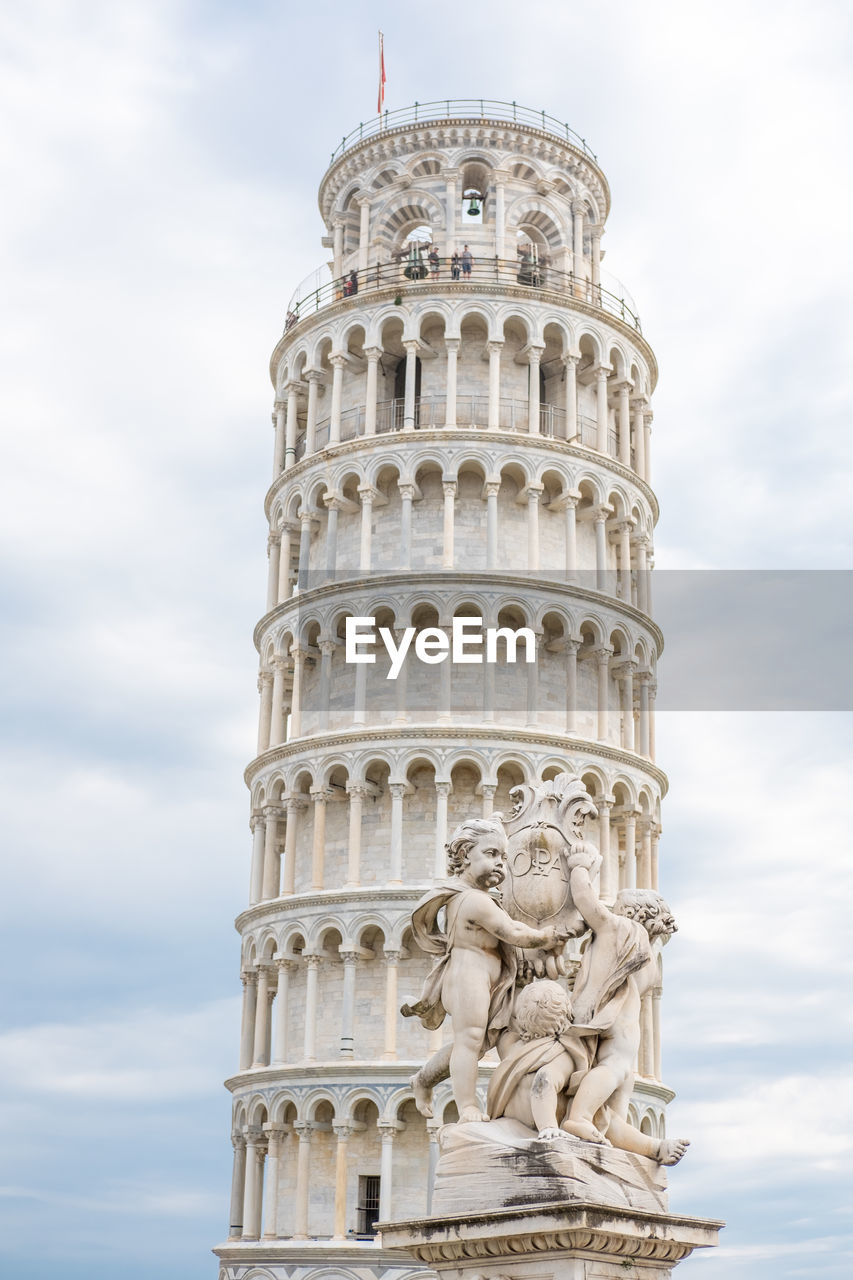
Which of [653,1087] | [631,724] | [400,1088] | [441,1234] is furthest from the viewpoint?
[631,724]

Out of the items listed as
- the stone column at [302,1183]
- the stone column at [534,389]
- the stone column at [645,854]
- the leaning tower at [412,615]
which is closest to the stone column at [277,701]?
the leaning tower at [412,615]

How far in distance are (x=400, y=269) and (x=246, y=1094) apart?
96.4 ft

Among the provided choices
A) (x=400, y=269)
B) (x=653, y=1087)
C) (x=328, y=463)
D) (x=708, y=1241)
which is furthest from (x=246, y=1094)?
(x=708, y=1241)

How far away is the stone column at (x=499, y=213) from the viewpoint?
58.3m

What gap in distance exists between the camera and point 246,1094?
52.8 meters

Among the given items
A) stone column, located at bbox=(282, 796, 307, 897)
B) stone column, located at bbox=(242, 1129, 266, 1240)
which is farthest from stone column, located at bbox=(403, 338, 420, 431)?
stone column, located at bbox=(242, 1129, 266, 1240)

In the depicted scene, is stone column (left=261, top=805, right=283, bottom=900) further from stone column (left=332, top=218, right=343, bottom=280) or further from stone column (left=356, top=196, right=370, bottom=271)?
stone column (left=332, top=218, right=343, bottom=280)

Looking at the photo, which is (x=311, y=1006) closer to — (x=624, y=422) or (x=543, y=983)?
(x=624, y=422)

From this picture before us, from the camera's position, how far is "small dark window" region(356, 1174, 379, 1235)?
163 feet

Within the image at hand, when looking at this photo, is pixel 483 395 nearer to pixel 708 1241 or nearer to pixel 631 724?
pixel 631 724

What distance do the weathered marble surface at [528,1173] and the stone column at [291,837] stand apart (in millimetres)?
45272

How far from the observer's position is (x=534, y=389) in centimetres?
5628

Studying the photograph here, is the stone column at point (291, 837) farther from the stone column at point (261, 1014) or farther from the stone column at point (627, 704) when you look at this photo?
the stone column at point (627, 704)

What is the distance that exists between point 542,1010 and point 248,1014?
47218 mm
